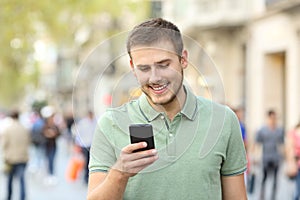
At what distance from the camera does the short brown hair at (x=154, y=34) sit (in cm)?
245

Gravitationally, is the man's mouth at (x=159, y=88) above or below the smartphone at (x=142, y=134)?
above

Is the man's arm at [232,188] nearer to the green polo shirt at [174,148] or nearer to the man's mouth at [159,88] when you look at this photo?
the green polo shirt at [174,148]

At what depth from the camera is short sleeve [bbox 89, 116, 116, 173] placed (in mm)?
2545

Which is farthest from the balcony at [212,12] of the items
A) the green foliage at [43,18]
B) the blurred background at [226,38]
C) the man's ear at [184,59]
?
the man's ear at [184,59]

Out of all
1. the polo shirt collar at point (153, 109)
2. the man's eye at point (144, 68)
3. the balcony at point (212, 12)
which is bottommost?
the polo shirt collar at point (153, 109)

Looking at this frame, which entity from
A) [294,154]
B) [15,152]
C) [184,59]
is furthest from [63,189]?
[184,59]

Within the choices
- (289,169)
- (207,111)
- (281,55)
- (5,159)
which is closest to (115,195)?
(207,111)

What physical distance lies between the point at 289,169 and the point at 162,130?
703 centimetres

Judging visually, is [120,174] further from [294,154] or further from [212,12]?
[212,12]

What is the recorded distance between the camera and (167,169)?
255 centimetres

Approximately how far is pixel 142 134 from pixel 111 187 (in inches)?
8.8

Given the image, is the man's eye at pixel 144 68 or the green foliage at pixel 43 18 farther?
the green foliage at pixel 43 18

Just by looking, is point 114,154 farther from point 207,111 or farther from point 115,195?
point 207,111

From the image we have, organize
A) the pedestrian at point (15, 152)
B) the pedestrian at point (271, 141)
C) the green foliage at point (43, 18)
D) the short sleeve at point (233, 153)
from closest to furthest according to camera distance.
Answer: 1. the short sleeve at point (233, 153)
2. the pedestrian at point (271, 141)
3. the pedestrian at point (15, 152)
4. the green foliage at point (43, 18)
